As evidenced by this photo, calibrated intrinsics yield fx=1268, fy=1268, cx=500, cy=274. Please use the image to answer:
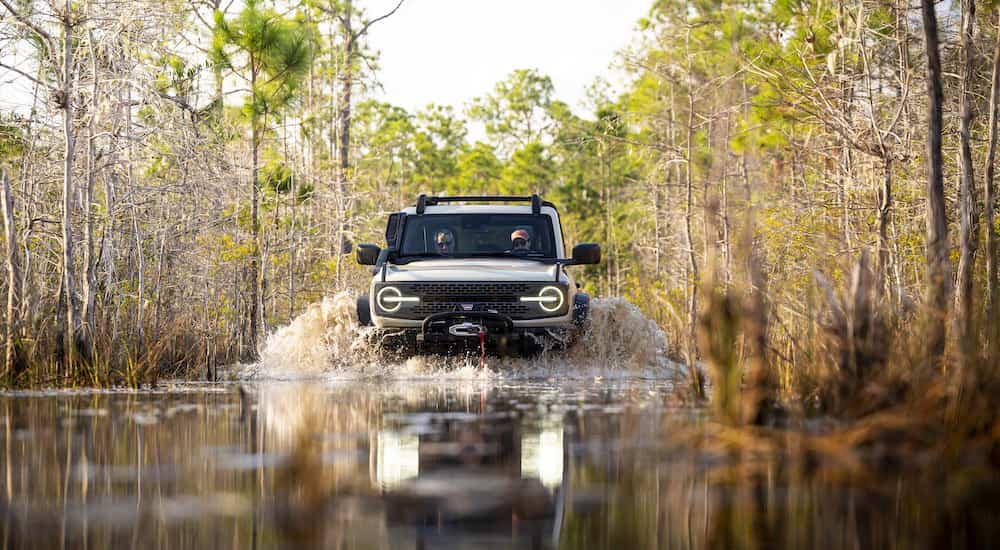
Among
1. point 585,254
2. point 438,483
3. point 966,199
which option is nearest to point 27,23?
point 585,254

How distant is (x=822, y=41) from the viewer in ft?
79.7

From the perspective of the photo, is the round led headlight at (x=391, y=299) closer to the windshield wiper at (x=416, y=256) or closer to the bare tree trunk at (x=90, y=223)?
the windshield wiper at (x=416, y=256)

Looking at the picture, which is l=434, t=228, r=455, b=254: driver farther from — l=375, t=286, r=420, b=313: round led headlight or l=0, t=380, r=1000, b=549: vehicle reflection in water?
l=0, t=380, r=1000, b=549: vehicle reflection in water

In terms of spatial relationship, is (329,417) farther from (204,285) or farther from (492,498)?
(204,285)

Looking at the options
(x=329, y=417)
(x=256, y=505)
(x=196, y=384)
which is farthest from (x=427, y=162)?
(x=256, y=505)

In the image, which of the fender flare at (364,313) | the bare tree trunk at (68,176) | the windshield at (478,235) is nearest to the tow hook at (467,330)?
the fender flare at (364,313)

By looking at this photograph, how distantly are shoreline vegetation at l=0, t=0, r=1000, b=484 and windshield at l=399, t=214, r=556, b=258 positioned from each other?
2.02 m

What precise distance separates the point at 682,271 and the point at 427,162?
2413 cm

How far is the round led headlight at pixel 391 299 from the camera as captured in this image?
1275 centimetres

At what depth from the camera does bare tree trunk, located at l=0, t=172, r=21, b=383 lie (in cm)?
1175

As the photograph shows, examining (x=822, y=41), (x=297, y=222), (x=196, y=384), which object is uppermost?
(x=822, y=41)

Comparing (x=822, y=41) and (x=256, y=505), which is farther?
(x=822, y=41)

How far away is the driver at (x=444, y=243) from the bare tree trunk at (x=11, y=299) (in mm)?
4488

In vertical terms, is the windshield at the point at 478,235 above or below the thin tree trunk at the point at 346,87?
below
